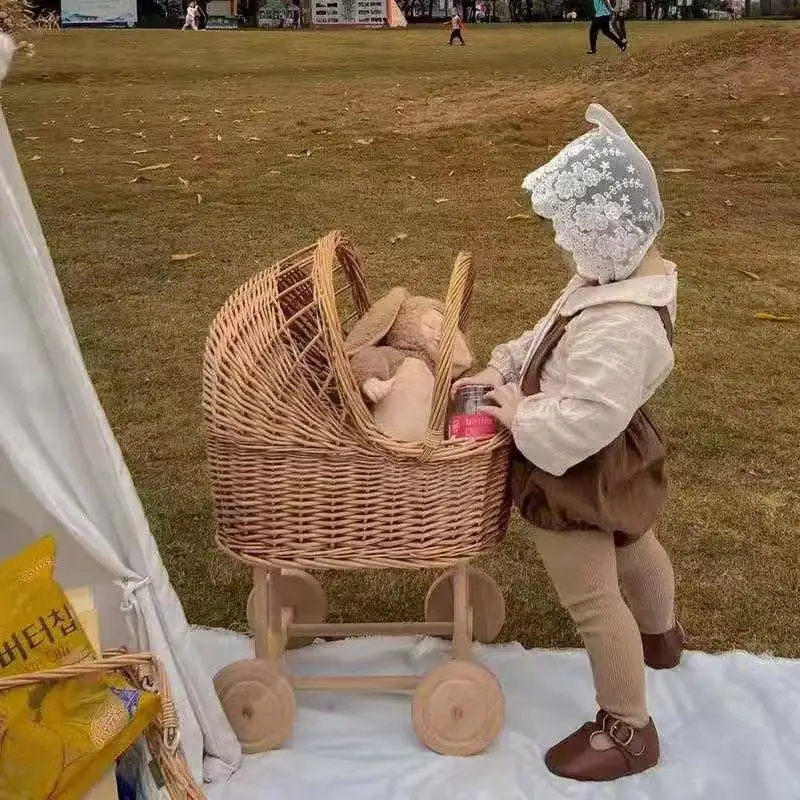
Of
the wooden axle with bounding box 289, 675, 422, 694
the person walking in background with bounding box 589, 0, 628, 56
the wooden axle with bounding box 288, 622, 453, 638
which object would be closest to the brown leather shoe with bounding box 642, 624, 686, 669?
the wooden axle with bounding box 288, 622, 453, 638

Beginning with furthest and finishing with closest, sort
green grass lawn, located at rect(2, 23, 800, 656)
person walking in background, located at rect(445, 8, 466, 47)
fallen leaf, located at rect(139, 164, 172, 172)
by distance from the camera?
person walking in background, located at rect(445, 8, 466, 47) < fallen leaf, located at rect(139, 164, 172, 172) < green grass lawn, located at rect(2, 23, 800, 656)

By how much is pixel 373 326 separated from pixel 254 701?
2.34 feet

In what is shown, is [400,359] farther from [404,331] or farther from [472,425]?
[472,425]

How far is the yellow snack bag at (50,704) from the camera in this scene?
1312 mm

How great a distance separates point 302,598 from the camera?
7.36 ft

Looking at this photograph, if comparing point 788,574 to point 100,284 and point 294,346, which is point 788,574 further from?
point 100,284

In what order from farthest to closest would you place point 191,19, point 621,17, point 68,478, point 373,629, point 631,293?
point 191,19, point 621,17, point 373,629, point 631,293, point 68,478

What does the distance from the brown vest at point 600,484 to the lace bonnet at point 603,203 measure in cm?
11

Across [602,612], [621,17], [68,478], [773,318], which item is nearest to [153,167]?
[773,318]

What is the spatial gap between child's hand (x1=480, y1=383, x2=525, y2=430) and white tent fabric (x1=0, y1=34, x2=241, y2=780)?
1.94 feet

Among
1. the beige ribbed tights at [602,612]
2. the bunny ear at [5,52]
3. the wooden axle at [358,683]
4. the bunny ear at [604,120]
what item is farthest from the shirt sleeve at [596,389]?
the bunny ear at [5,52]

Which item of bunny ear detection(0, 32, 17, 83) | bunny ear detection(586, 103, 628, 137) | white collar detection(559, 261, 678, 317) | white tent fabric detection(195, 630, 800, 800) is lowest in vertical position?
white tent fabric detection(195, 630, 800, 800)

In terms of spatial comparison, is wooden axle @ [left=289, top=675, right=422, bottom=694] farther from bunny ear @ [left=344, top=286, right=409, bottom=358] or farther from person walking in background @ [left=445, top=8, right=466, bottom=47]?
person walking in background @ [left=445, top=8, right=466, bottom=47]

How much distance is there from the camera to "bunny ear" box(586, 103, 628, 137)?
1.71m
